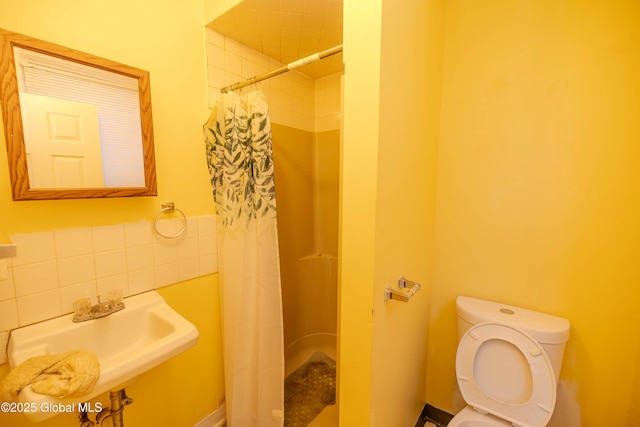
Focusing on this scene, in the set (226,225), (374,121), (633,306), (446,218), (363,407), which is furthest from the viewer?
(446,218)

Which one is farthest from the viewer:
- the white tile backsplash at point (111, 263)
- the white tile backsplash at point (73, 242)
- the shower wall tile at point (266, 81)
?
the shower wall tile at point (266, 81)

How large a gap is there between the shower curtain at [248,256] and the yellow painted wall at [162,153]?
116 millimetres

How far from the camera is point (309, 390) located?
1.83 meters

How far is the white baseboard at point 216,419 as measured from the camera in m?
1.45

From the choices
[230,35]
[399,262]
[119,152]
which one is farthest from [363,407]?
[230,35]

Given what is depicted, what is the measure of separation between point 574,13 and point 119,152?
2022 millimetres

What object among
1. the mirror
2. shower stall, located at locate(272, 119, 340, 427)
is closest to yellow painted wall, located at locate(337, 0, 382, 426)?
the mirror

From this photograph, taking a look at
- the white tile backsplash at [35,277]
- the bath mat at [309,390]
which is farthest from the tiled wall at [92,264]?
the bath mat at [309,390]

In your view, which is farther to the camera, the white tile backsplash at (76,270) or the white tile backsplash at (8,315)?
the white tile backsplash at (76,270)

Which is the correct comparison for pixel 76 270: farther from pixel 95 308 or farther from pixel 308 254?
pixel 308 254

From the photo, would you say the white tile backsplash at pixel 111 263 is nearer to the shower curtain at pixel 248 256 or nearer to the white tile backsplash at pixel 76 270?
the white tile backsplash at pixel 76 270

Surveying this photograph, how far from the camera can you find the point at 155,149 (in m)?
1.19

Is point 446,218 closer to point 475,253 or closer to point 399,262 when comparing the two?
point 475,253

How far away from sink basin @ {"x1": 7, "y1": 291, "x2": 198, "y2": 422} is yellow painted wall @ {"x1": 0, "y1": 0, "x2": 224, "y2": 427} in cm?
15
